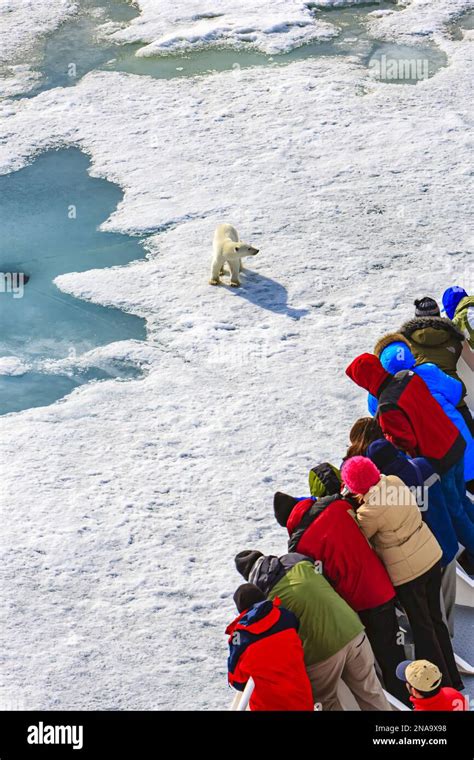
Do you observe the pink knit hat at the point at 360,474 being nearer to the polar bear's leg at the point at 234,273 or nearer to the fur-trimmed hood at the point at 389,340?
the fur-trimmed hood at the point at 389,340

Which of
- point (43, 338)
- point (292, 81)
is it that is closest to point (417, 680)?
point (43, 338)

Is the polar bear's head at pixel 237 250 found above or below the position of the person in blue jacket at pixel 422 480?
below

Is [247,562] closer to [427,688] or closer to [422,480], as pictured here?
[427,688]

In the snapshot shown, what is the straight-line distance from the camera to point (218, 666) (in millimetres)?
5145

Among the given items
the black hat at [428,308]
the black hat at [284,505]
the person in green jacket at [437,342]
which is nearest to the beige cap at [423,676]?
the black hat at [284,505]

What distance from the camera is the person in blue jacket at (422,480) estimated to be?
465 cm

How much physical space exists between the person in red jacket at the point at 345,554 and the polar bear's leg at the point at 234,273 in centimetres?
425

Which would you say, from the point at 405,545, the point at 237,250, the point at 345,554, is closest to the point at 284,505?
the point at 345,554

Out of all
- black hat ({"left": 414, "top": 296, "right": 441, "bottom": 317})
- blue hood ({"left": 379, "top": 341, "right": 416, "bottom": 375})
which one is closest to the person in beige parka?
blue hood ({"left": 379, "top": 341, "right": 416, "bottom": 375})

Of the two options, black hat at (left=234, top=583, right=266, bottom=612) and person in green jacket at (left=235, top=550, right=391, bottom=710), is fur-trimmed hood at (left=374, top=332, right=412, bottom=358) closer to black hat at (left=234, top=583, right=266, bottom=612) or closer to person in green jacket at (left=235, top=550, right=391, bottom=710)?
person in green jacket at (left=235, top=550, right=391, bottom=710)

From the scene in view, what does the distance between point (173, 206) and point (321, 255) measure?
173 cm

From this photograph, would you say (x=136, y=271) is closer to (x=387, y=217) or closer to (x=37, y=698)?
(x=387, y=217)

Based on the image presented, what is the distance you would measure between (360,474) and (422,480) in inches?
17.5

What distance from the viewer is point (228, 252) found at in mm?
8477
